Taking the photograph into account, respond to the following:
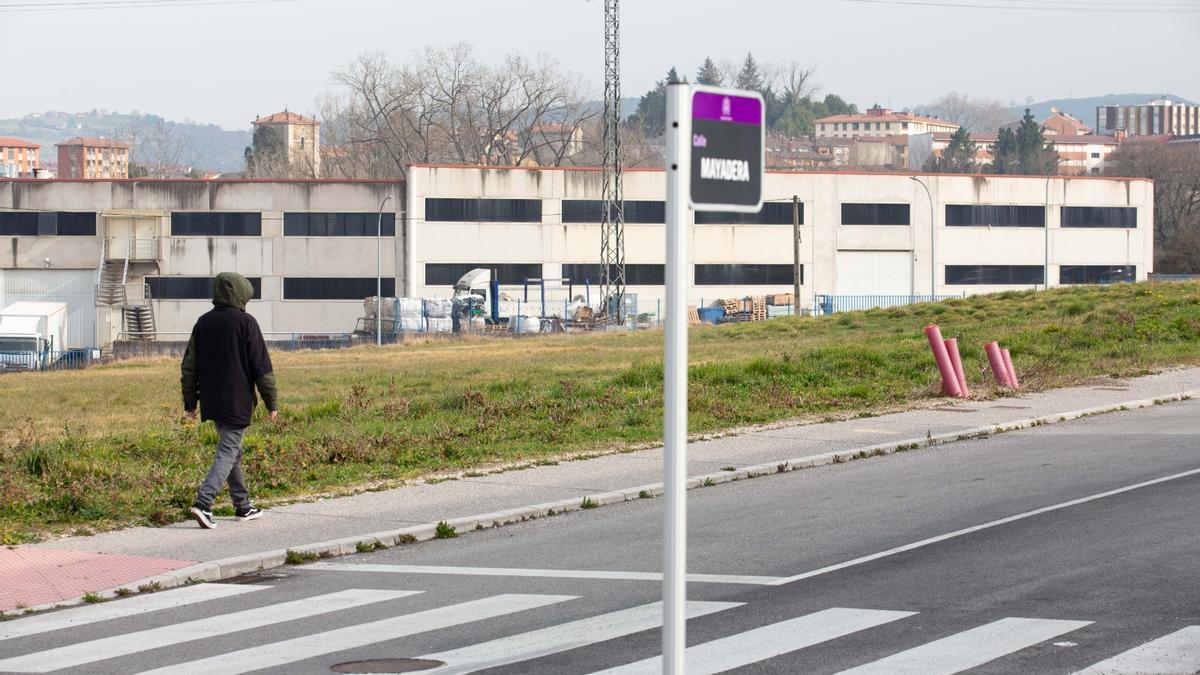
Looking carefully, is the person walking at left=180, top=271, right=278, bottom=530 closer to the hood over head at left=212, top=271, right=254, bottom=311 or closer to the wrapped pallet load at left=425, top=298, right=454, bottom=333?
the hood over head at left=212, top=271, right=254, bottom=311

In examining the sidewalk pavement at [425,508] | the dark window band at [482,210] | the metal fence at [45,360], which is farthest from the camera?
the dark window band at [482,210]

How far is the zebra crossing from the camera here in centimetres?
728

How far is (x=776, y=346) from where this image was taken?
38.7 meters

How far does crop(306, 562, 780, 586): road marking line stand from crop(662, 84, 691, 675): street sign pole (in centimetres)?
477

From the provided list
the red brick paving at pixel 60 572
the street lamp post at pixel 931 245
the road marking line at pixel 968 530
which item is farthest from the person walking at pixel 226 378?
the street lamp post at pixel 931 245

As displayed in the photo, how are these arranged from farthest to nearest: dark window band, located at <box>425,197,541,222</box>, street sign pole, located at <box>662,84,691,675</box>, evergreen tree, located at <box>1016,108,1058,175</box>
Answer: evergreen tree, located at <box>1016,108,1058,175</box>, dark window band, located at <box>425,197,541,222</box>, street sign pole, located at <box>662,84,691,675</box>

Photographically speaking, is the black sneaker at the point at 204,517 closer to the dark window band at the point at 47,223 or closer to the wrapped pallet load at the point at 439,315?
the wrapped pallet load at the point at 439,315

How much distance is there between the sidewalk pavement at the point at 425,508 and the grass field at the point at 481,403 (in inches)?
26.2

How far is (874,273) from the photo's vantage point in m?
88.1

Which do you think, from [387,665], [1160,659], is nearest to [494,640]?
[387,665]

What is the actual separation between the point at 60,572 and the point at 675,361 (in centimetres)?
684

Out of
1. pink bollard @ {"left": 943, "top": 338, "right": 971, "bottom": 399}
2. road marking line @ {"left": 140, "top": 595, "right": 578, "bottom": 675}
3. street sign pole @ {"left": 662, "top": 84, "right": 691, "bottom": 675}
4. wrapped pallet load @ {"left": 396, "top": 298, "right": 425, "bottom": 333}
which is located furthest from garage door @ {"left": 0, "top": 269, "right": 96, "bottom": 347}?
street sign pole @ {"left": 662, "top": 84, "right": 691, "bottom": 675}

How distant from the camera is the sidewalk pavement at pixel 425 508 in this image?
32.7 feet

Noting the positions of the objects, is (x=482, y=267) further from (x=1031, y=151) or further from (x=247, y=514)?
(x=1031, y=151)
